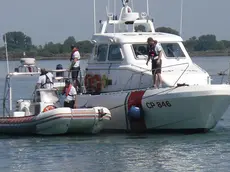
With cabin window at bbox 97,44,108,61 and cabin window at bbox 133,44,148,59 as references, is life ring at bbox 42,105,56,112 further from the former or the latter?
cabin window at bbox 133,44,148,59

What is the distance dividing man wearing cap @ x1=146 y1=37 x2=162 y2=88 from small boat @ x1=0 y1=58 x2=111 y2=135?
1.58 m

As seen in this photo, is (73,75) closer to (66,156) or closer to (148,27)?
(148,27)

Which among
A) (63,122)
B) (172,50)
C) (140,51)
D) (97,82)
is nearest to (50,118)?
(63,122)

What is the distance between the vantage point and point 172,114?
21328 mm

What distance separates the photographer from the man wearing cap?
21.5m

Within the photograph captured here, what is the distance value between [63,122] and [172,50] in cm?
402

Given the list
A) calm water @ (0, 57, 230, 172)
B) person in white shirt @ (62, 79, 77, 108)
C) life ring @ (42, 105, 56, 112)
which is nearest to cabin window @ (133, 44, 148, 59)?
person in white shirt @ (62, 79, 77, 108)

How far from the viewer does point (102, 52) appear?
2367cm

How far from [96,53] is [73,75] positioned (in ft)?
3.21

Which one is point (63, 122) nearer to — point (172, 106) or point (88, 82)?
point (88, 82)

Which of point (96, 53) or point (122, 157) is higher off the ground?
point (96, 53)

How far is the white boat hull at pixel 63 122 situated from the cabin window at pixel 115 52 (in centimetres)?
199

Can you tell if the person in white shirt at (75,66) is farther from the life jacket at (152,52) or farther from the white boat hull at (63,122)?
the life jacket at (152,52)

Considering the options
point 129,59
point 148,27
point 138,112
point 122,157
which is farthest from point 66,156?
point 148,27
